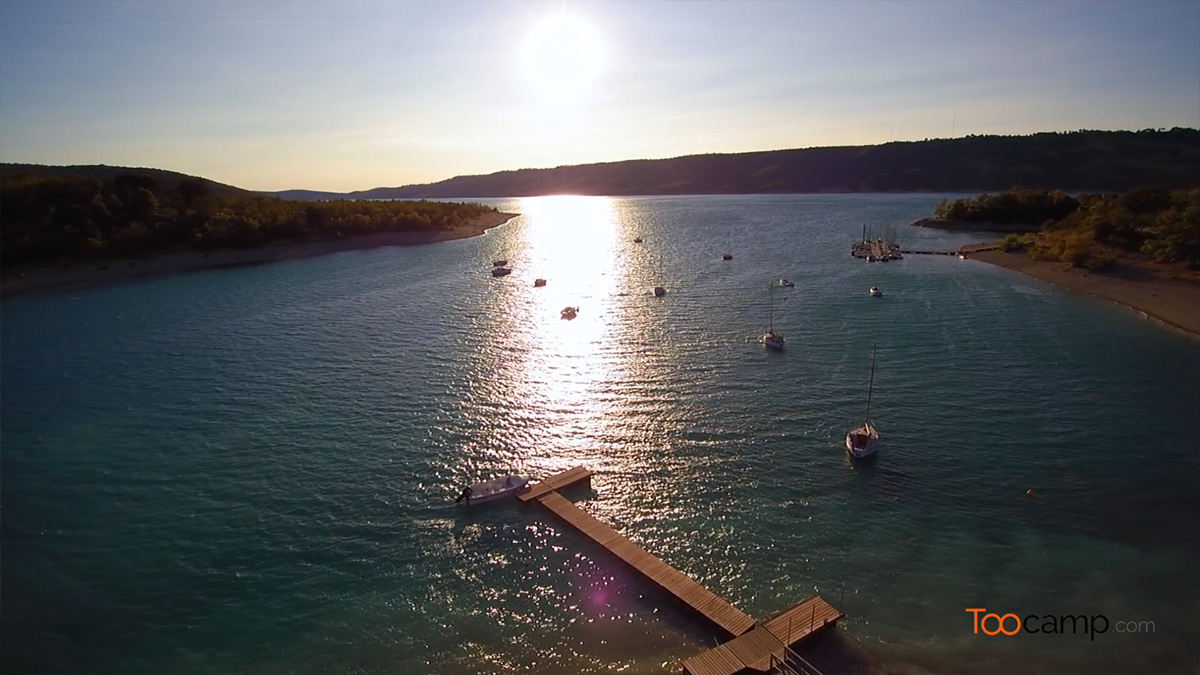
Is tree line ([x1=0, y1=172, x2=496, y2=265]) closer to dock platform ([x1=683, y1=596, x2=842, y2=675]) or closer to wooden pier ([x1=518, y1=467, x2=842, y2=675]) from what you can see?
wooden pier ([x1=518, y1=467, x2=842, y2=675])

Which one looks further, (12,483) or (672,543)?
(12,483)

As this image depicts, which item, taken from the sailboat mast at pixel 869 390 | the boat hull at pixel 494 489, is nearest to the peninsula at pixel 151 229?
the boat hull at pixel 494 489

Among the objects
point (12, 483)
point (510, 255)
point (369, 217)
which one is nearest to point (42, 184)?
point (369, 217)

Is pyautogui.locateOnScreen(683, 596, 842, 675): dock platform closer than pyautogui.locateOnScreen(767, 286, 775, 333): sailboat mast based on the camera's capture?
Yes

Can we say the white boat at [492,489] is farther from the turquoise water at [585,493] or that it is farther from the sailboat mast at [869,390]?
the sailboat mast at [869,390]

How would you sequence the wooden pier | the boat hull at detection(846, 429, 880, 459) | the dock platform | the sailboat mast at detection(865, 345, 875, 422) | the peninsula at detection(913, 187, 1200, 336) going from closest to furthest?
the dock platform < the wooden pier < the boat hull at detection(846, 429, 880, 459) < the sailboat mast at detection(865, 345, 875, 422) < the peninsula at detection(913, 187, 1200, 336)

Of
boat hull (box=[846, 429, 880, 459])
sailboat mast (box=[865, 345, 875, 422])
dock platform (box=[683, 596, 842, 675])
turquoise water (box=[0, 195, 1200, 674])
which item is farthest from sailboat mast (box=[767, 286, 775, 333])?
dock platform (box=[683, 596, 842, 675])

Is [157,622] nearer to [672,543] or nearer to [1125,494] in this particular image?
[672,543]

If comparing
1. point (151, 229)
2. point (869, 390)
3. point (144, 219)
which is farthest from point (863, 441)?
point (144, 219)
